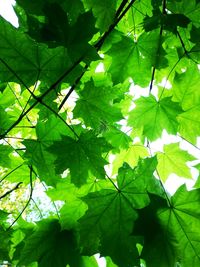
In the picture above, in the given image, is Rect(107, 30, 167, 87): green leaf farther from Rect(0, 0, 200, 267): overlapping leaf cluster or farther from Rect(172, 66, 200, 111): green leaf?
Rect(172, 66, 200, 111): green leaf

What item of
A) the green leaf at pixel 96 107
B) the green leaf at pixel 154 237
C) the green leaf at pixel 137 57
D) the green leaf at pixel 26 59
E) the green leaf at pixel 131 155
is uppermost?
the green leaf at pixel 137 57

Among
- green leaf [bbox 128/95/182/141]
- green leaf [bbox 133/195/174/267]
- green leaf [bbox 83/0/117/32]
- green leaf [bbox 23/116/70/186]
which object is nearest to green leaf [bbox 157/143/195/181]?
green leaf [bbox 128/95/182/141]

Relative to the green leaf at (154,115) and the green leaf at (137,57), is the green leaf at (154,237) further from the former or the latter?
the green leaf at (137,57)

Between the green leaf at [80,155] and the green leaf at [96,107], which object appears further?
the green leaf at [96,107]

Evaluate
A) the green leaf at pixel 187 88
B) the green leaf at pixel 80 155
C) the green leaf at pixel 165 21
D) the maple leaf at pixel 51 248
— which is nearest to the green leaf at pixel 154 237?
the green leaf at pixel 80 155

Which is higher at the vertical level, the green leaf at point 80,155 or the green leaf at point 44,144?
the green leaf at point 44,144

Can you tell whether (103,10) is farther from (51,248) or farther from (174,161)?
(51,248)

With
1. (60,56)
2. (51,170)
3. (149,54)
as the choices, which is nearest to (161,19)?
(149,54)

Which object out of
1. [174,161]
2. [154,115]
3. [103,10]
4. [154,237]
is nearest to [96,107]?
[154,115]
